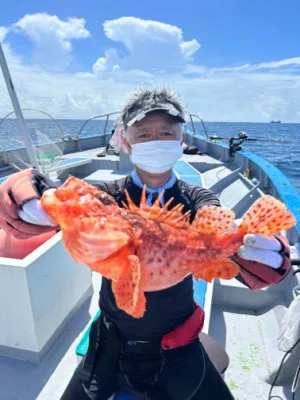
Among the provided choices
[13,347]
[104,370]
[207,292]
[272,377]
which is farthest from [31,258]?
[272,377]

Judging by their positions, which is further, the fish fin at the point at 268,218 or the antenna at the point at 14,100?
the antenna at the point at 14,100

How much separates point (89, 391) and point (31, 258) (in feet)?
4.42

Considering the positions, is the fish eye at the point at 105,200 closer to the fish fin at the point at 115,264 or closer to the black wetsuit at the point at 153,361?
the fish fin at the point at 115,264

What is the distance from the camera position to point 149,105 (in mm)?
2406

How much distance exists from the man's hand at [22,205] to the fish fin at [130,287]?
604 mm

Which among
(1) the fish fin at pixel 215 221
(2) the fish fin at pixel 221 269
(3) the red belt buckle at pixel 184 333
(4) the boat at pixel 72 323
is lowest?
(4) the boat at pixel 72 323

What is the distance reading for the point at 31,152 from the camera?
13.9ft

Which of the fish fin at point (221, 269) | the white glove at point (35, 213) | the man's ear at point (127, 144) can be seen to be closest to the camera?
the white glove at point (35, 213)

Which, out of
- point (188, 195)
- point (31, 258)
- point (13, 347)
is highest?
point (188, 195)

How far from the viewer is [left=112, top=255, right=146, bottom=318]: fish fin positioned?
5.24 feet

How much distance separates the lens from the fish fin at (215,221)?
194cm

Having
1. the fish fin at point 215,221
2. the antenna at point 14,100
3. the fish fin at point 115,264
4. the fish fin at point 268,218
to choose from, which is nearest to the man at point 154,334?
the fish fin at point 215,221

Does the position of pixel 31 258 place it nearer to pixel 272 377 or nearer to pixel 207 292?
pixel 207 292

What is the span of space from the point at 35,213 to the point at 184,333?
1.47 metres
